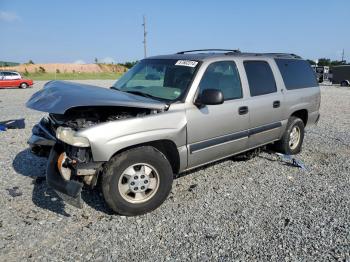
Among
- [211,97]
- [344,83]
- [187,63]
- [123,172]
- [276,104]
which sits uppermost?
[187,63]

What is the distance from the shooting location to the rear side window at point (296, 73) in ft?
19.4

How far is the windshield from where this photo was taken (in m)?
4.36

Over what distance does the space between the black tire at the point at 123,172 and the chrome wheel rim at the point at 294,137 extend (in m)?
3.24

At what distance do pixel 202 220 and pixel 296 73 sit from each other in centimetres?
374

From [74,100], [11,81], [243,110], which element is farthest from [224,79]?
[11,81]

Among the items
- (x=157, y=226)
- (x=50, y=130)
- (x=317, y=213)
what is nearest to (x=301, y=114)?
(x=317, y=213)

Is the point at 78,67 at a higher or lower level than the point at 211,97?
higher

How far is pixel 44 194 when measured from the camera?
446 cm

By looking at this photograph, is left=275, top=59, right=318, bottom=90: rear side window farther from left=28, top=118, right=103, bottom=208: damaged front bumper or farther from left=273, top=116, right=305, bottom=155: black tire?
left=28, top=118, right=103, bottom=208: damaged front bumper

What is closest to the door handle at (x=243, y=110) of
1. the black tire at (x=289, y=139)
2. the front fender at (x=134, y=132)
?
the front fender at (x=134, y=132)

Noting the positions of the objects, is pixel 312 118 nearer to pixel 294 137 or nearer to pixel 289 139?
pixel 294 137

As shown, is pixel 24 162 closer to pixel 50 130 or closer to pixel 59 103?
pixel 50 130

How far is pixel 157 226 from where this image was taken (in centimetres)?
370

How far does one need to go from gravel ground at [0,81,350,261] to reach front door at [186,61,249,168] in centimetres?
55
